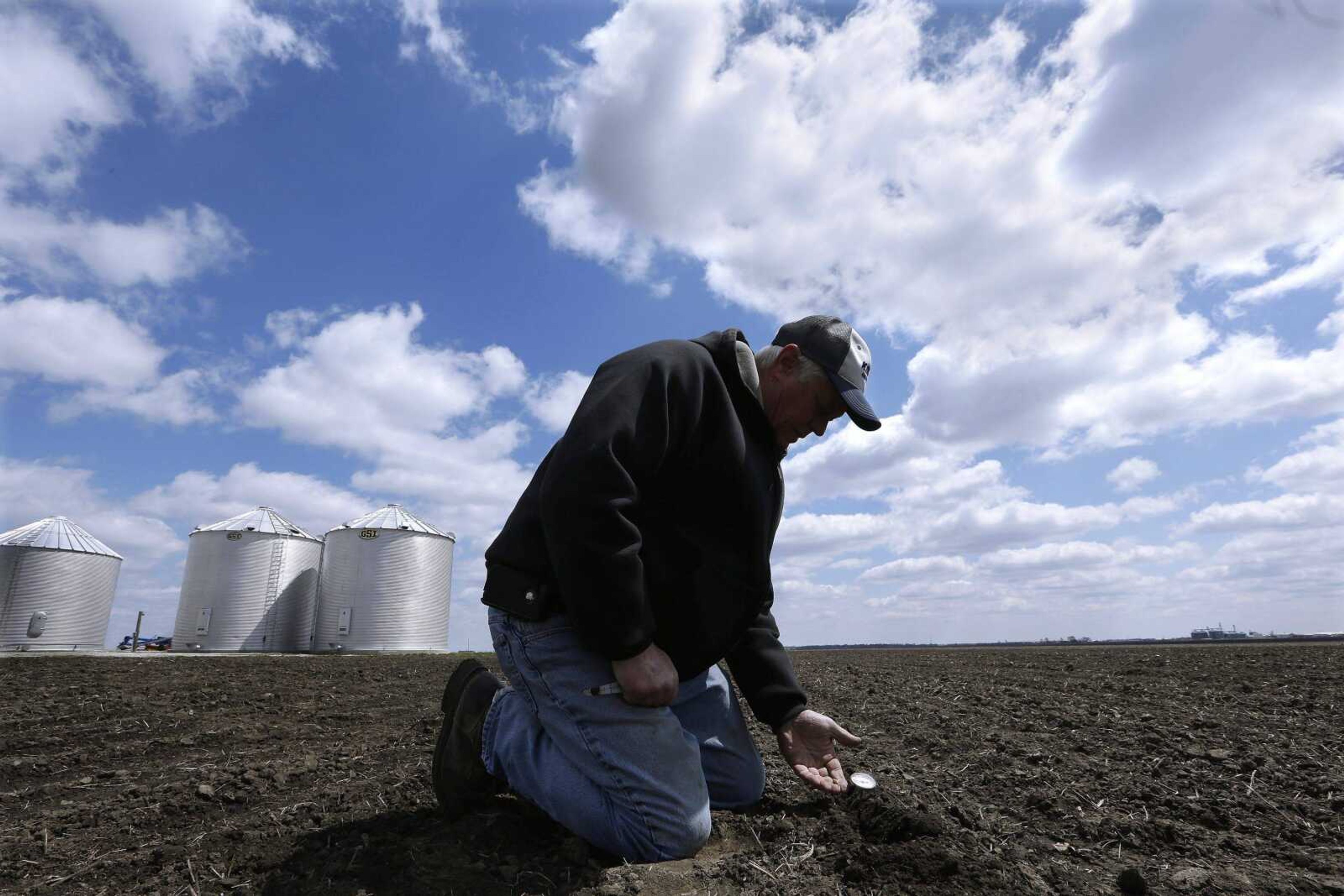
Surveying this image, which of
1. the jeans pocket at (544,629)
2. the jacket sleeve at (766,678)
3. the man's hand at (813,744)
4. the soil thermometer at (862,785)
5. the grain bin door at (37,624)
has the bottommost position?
the soil thermometer at (862,785)

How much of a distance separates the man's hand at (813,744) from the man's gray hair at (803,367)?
1.27 m

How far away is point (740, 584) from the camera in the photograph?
2395 millimetres

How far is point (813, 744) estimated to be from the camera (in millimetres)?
2811

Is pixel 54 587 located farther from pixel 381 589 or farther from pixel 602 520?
pixel 602 520

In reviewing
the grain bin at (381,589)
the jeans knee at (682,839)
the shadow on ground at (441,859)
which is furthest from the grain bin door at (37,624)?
the jeans knee at (682,839)

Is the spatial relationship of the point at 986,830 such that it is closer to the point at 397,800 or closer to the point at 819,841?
the point at 819,841

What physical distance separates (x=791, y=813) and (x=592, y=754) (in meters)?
0.87

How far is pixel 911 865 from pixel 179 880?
6.62 feet

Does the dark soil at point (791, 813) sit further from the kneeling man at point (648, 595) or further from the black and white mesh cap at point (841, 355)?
the black and white mesh cap at point (841, 355)

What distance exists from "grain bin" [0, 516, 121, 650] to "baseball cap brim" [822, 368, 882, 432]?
24722 millimetres

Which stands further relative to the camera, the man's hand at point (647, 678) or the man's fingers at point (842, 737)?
the man's fingers at point (842, 737)

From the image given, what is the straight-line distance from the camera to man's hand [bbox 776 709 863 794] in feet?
8.95

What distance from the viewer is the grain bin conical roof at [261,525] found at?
2228 cm

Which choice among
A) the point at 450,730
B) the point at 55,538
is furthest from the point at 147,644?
the point at 450,730
